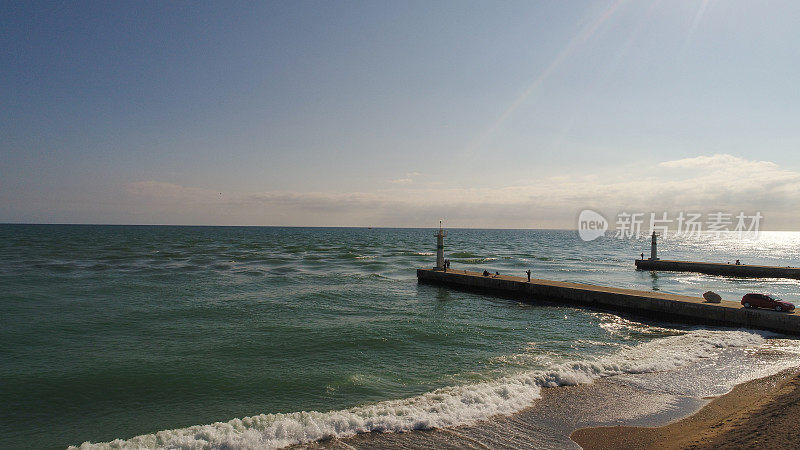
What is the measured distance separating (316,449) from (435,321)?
14.6 m

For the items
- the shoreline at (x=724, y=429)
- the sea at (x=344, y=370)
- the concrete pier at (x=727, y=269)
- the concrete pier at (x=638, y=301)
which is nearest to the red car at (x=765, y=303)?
the concrete pier at (x=638, y=301)

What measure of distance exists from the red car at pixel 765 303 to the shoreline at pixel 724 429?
11626 millimetres

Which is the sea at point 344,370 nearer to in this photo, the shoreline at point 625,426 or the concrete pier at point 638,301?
the shoreline at point 625,426

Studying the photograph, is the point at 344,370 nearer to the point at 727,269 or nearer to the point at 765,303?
the point at 765,303

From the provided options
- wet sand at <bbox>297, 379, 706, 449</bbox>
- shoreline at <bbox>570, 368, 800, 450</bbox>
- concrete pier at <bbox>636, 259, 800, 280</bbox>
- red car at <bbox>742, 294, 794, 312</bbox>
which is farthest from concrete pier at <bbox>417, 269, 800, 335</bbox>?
concrete pier at <bbox>636, 259, 800, 280</bbox>

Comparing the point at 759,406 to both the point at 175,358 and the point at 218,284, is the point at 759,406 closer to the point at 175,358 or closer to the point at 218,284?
the point at 175,358

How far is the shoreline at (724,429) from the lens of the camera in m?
8.43

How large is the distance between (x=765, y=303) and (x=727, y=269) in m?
32.9

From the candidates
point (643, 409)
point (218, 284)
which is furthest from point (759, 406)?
point (218, 284)

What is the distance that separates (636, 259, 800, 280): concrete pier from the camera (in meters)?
44.3

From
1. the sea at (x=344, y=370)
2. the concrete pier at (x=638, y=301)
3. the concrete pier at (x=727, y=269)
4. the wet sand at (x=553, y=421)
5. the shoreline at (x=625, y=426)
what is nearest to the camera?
the shoreline at (x=625, y=426)

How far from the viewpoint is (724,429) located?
9.27 meters

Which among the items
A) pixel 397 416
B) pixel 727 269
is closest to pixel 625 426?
pixel 397 416

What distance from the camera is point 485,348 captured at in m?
18.0
